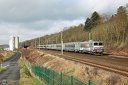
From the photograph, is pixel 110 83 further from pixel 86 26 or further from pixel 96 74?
pixel 86 26

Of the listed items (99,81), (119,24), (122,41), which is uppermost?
(119,24)

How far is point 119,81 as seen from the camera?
19203 millimetres

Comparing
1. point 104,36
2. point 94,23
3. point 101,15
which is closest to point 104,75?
point 104,36

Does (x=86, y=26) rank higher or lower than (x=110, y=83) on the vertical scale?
higher

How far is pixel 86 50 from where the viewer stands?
64.2 meters

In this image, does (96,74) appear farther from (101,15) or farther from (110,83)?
(101,15)

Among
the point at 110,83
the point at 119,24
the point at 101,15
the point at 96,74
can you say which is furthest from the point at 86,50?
the point at 101,15

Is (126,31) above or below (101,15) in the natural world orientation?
below

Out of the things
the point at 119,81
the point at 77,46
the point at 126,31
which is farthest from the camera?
the point at 77,46

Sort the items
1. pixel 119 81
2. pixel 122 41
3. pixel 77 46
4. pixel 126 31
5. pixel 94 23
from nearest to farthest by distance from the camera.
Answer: pixel 119 81 → pixel 122 41 → pixel 126 31 → pixel 77 46 → pixel 94 23

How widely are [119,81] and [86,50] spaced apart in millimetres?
45015

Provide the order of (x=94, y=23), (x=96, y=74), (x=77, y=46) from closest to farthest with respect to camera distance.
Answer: (x=96, y=74) → (x=77, y=46) → (x=94, y=23)

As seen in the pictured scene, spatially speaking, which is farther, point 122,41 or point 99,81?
point 122,41

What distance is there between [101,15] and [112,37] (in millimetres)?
63855
